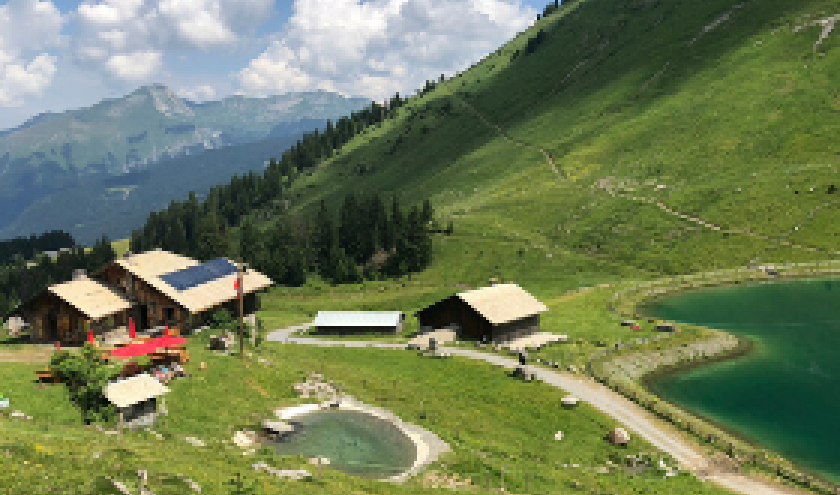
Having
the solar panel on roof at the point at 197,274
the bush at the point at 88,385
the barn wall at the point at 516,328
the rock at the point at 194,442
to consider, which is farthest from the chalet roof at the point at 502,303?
the bush at the point at 88,385

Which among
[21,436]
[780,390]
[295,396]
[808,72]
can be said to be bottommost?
[780,390]

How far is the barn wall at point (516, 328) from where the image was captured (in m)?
75.4

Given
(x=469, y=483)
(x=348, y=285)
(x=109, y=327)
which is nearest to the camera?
(x=469, y=483)

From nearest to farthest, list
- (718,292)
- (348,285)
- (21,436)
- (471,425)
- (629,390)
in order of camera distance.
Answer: (21,436), (471,425), (629,390), (718,292), (348,285)

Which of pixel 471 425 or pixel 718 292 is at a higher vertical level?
pixel 718 292

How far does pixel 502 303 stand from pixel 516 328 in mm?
3937

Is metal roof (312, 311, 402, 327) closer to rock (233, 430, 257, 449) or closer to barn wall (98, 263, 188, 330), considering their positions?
barn wall (98, 263, 188, 330)

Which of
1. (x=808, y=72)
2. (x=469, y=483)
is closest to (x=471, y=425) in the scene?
(x=469, y=483)

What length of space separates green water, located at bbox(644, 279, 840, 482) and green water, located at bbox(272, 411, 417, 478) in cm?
3180

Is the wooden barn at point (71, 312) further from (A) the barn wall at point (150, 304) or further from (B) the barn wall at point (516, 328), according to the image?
(B) the barn wall at point (516, 328)

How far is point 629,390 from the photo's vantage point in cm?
5684

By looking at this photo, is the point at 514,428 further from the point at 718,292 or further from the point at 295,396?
the point at 718,292

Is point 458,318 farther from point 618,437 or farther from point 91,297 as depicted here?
point 91,297

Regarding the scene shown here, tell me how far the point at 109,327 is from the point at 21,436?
1658 inches
